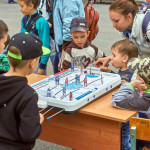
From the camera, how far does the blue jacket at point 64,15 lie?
14.1 ft

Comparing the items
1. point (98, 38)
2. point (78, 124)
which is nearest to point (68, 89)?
point (78, 124)

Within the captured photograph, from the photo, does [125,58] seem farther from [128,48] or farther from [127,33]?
[127,33]

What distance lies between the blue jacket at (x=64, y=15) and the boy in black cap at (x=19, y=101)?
6.45 feet

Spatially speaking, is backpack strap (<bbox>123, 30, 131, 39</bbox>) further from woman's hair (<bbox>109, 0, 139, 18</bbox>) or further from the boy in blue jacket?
the boy in blue jacket

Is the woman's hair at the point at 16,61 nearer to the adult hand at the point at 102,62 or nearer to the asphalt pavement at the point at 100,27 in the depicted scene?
the adult hand at the point at 102,62

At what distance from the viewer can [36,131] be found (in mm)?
2273

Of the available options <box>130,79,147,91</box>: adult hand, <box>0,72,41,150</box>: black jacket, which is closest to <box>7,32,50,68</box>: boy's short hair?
<box>0,72,41,150</box>: black jacket

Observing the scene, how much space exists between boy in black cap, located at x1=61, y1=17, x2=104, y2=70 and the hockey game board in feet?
1.05

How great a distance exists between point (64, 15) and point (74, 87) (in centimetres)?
151

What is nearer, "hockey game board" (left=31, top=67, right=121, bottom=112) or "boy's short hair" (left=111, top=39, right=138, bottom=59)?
"hockey game board" (left=31, top=67, right=121, bottom=112)

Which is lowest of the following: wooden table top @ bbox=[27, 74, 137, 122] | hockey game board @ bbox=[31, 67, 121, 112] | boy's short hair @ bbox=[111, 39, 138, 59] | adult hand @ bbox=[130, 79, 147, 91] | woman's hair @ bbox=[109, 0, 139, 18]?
wooden table top @ bbox=[27, 74, 137, 122]

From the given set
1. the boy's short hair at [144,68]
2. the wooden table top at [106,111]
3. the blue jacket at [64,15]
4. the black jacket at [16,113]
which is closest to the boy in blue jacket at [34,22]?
the blue jacket at [64,15]

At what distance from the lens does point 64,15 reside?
14.3ft

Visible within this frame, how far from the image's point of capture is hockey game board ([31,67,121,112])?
9.13 feet
